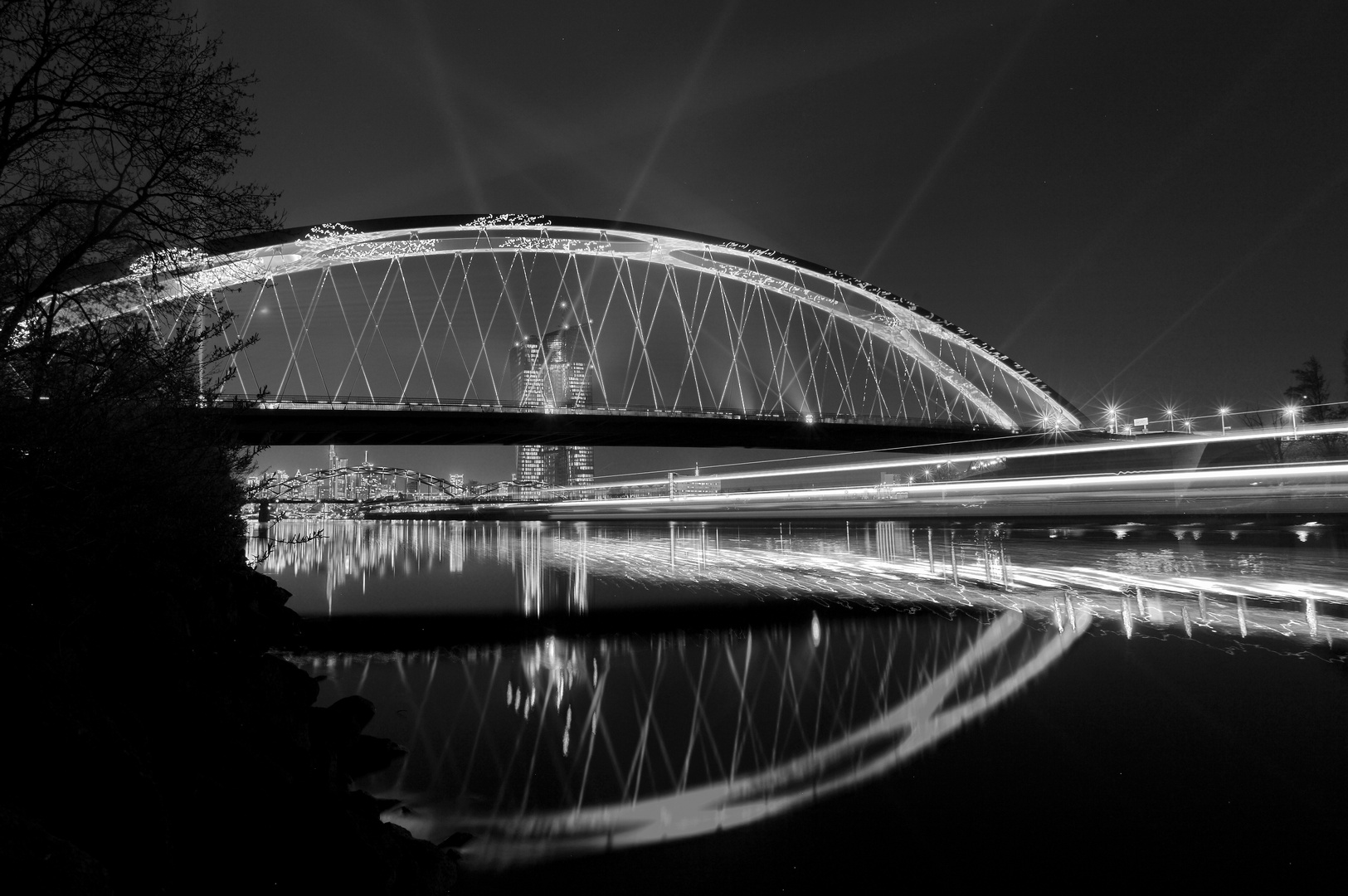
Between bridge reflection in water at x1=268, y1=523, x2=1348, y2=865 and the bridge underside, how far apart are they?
20227 millimetres

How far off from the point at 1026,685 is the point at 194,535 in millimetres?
11348

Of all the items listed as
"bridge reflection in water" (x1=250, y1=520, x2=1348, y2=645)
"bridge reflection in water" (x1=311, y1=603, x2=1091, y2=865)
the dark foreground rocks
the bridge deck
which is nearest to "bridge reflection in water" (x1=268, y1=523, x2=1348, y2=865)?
"bridge reflection in water" (x1=311, y1=603, x2=1091, y2=865)

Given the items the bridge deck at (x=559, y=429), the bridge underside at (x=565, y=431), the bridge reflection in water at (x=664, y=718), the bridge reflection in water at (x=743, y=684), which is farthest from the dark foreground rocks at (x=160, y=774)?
the bridge deck at (x=559, y=429)

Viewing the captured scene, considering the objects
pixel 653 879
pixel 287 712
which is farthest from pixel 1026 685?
pixel 287 712

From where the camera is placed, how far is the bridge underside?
41531 mm

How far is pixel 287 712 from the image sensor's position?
26.7ft

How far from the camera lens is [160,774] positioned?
5766 mm

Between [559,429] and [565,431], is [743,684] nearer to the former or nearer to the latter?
[559,429]

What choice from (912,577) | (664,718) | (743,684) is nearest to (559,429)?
(912,577)

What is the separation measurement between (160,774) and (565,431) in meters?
42.9

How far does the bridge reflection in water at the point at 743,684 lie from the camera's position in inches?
306

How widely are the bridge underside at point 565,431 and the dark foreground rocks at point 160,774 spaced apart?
100ft

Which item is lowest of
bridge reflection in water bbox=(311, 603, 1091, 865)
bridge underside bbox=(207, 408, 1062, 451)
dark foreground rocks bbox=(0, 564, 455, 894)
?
bridge reflection in water bbox=(311, 603, 1091, 865)

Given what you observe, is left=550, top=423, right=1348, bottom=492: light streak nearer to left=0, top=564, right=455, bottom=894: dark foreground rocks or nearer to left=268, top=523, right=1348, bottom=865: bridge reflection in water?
left=268, top=523, right=1348, bottom=865: bridge reflection in water
